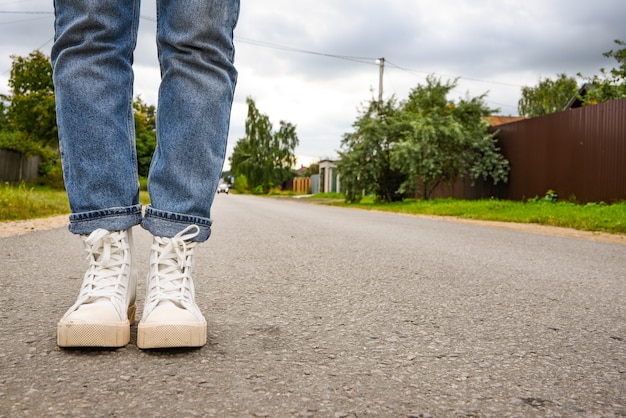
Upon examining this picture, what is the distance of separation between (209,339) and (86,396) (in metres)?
0.40

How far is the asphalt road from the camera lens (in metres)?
0.93

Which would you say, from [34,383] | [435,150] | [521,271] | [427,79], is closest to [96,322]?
[34,383]

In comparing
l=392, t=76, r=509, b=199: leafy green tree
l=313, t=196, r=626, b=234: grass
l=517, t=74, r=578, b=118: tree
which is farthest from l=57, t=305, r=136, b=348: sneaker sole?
l=517, t=74, r=578, b=118: tree

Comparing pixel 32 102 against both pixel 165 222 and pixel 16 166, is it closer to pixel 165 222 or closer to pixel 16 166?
pixel 16 166

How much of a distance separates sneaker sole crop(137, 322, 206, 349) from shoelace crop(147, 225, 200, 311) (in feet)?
0.41

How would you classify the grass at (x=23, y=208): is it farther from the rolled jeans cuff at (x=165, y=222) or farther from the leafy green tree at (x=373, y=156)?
the leafy green tree at (x=373, y=156)

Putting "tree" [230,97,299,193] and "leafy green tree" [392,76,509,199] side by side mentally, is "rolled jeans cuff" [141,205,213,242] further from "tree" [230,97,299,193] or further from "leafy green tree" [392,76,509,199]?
"tree" [230,97,299,193]

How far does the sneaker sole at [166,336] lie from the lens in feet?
3.87

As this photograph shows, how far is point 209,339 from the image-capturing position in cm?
130

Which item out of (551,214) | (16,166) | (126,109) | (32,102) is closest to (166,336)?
(126,109)

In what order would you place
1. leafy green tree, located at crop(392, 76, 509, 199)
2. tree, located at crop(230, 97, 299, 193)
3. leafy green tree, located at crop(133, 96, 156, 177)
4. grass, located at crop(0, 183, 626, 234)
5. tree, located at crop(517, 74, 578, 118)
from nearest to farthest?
grass, located at crop(0, 183, 626, 234), leafy green tree, located at crop(392, 76, 509, 199), leafy green tree, located at crop(133, 96, 156, 177), tree, located at crop(517, 74, 578, 118), tree, located at crop(230, 97, 299, 193)

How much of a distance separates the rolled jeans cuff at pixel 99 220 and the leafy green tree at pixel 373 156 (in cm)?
1673

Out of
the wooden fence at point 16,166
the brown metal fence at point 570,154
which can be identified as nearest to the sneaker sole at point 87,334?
the brown metal fence at point 570,154

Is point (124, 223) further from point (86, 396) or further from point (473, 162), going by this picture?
point (473, 162)
